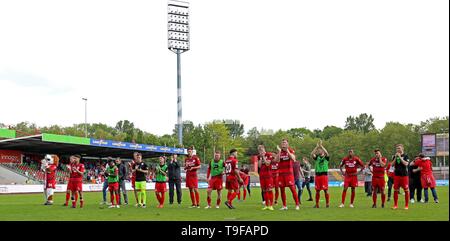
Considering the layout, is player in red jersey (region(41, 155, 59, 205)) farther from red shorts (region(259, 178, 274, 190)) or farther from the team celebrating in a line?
red shorts (region(259, 178, 274, 190))

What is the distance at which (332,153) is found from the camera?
10694 centimetres

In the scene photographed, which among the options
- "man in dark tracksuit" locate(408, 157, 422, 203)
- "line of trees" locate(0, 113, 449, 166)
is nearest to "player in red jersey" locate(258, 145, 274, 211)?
"man in dark tracksuit" locate(408, 157, 422, 203)

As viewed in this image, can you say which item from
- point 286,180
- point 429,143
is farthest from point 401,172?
point 429,143

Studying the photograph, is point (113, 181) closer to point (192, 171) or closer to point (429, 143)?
point (192, 171)

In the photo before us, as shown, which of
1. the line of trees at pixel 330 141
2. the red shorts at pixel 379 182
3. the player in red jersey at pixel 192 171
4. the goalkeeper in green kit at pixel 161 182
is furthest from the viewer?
the line of trees at pixel 330 141

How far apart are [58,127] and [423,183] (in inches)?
4841

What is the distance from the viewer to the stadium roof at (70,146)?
48.9m

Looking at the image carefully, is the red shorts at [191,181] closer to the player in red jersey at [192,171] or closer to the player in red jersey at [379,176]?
the player in red jersey at [192,171]

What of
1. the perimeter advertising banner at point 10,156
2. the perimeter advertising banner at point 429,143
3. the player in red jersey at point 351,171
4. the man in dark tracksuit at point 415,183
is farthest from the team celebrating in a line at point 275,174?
the perimeter advertising banner at point 10,156

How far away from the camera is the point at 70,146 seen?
179 ft

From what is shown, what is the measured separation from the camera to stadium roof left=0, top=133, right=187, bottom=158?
4891cm

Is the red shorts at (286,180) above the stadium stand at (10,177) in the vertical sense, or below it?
above

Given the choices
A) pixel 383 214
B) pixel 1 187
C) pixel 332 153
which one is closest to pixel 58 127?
pixel 332 153
